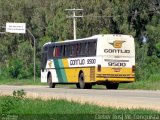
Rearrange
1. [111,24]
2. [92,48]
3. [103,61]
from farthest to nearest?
1. [111,24]
2. [92,48]
3. [103,61]

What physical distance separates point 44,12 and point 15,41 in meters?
8.98

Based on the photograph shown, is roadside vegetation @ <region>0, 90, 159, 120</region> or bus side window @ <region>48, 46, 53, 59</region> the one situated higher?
bus side window @ <region>48, 46, 53, 59</region>

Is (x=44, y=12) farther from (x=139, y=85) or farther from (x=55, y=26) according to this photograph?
(x=139, y=85)

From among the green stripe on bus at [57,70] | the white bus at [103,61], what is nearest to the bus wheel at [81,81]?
the white bus at [103,61]

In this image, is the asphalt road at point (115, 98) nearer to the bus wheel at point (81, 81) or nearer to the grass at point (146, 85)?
the grass at point (146, 85)

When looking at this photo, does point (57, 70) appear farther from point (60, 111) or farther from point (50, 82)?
point (60, 111)

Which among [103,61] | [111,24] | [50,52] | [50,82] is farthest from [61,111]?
[111,24]

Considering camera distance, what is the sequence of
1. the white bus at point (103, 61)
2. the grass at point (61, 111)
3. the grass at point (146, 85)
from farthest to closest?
the white bus at point (103, 61)
the grass at point (146, 85)
the grass at point (61, 111)

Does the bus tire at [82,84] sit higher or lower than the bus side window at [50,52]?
lower

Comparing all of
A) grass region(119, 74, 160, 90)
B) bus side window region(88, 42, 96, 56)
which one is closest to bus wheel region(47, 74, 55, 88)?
grass region(119, 74, 160, 90)

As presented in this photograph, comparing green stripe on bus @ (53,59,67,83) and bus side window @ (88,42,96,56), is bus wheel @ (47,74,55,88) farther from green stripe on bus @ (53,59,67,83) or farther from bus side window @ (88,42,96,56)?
bus side window @ (88,42,96,56)

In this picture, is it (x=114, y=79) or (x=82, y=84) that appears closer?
(x=114, y=79)

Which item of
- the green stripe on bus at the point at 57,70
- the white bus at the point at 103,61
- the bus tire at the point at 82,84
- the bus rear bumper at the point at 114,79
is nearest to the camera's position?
the bus rear bumper at the point at 114,79

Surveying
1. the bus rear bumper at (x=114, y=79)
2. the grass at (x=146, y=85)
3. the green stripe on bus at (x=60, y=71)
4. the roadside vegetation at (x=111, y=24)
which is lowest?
the grass at (x=146, y=85)
